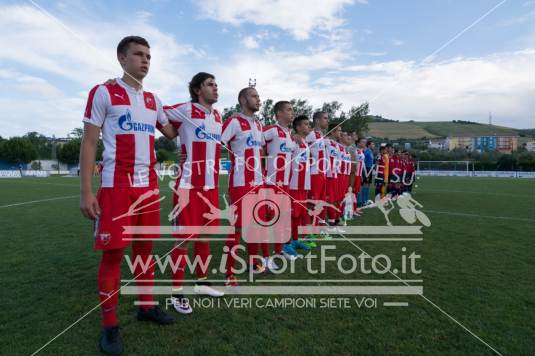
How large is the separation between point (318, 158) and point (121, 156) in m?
4.49

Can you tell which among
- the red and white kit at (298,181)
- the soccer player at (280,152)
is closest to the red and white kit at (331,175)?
the red and white kit at (298,181)

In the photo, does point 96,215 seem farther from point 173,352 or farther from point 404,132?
point 404,132

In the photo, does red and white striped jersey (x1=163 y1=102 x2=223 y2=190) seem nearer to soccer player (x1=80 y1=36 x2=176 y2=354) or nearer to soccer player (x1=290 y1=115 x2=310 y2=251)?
soccer player (x1=80 y1=36 x2=176 y2=354)

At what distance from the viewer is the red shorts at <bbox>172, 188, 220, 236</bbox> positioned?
352 cm

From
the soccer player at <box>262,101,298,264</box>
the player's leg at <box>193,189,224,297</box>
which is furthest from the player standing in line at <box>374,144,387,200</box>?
the player's leg at <box>193,189,224,297</box>

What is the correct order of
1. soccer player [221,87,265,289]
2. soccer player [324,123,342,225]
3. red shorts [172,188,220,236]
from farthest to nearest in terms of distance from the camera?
soccer player [324,123,342,225] → soccer player [221,87,265,289] → red shorts [172,188,220,236]

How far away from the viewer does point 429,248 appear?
6.00 m

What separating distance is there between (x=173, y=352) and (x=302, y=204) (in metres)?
3.59

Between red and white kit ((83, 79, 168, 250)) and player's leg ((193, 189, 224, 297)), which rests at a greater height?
red and white kit ((83, 79, 168, 250))

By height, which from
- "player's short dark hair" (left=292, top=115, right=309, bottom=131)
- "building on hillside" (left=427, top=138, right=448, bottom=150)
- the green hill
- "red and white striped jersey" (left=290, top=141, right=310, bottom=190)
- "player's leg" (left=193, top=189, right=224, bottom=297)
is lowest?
"player's leg" (left=193, top=189, right=224, bottom=297)

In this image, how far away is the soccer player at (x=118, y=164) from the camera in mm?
2691

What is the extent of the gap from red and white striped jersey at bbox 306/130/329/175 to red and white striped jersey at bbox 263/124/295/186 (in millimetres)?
1312

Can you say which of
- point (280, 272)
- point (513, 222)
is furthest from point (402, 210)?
point (280, 272)

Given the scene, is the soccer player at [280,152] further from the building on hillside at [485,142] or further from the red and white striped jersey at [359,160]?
the building on hillside at [485,142]
